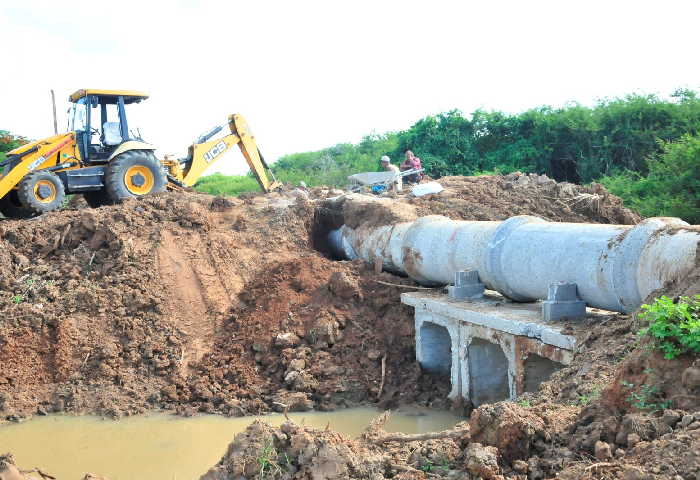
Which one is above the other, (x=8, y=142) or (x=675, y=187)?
(x=8, y=142)

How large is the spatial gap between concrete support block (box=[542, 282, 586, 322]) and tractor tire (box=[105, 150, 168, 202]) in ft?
29.3

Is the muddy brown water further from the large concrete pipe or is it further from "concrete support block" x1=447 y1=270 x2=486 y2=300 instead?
the large concrete pipe

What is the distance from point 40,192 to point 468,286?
27.7 feet

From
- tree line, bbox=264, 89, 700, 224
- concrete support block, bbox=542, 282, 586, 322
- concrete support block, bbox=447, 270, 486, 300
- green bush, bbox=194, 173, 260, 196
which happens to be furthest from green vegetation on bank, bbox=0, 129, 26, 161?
concrete support block, bbox=542, 282, 586, 322

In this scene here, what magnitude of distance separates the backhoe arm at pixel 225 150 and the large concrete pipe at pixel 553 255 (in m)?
6.79

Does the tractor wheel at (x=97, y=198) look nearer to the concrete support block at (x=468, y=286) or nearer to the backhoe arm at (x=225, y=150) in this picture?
the backhoe arm at (x=225, y=150)

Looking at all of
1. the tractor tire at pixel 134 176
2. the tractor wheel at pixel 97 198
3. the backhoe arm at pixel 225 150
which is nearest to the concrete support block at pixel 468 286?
the tractor tire at pixel 134 176

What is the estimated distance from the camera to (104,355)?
28.9 feet

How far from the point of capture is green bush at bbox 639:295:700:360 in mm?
3674

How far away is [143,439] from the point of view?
7344 millimetres

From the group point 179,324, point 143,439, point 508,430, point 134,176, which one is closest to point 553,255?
point 508,430

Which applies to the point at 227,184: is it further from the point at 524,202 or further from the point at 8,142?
the point at 524,202

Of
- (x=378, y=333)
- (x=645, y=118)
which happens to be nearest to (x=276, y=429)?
(x=378, y=333)

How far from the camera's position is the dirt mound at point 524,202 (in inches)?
458
